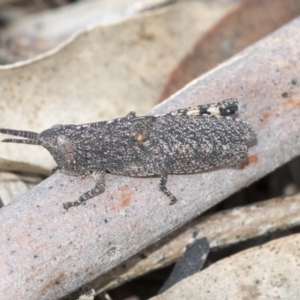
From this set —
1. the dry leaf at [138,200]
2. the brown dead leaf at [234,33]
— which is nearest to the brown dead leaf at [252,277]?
the dry leaf at [138,200]

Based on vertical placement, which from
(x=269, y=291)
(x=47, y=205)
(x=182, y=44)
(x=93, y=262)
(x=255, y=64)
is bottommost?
(x=269, y=291)

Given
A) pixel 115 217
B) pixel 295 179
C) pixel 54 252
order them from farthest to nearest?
pixel 295 179 < pixel 115 217 < pixel 54 252

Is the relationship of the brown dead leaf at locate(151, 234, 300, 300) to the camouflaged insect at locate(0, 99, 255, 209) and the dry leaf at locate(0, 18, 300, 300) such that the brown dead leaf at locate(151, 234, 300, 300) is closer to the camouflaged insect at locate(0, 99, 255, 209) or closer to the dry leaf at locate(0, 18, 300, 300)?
the dry leaf at locate(0, 18, 300, 300)

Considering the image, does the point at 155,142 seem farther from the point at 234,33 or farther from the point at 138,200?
the point at 234,33

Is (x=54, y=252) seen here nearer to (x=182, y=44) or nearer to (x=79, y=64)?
(x=79, y=64)

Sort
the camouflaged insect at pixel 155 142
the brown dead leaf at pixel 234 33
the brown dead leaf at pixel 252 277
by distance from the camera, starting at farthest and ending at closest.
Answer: the brown dead leaf at pixel 234 33
the camouflaged insect at pixel 155 142
the brown dead leaf at pixel 252 277

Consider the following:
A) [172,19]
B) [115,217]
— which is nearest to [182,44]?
[172,19]

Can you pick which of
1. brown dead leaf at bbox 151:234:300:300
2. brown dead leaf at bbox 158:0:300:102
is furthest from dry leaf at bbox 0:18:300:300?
brown dead leaf at bbox 158:0:300:102

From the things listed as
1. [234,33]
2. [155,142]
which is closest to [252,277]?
[155,142]

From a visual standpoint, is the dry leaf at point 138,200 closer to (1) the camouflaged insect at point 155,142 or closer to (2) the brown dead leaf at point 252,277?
(1) the camouflaged insect at point 155,142
